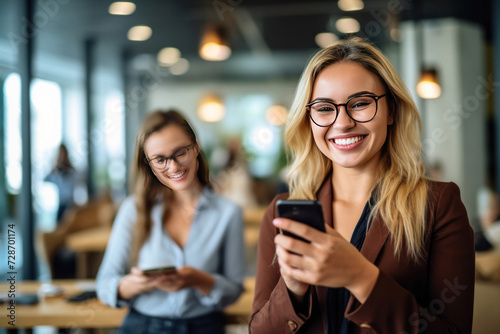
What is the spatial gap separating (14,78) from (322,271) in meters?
2.41

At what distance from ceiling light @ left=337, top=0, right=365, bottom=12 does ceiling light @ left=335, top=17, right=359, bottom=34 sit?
23 cm

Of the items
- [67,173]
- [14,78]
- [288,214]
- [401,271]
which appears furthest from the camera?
[67,173]

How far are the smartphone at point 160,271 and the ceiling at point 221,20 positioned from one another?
9.13 ft

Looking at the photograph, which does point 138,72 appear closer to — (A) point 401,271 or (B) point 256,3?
(B) point 256,3

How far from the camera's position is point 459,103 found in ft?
16.3

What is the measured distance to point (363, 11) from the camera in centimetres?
505

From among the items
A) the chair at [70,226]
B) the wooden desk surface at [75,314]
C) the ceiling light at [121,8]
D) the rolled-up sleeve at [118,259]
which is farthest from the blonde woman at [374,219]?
the ceiling light at [121,8]

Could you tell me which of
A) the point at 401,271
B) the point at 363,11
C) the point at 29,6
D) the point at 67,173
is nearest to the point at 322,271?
the point at 401,271

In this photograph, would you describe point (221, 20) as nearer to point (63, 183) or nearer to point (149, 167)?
point (63, 183)

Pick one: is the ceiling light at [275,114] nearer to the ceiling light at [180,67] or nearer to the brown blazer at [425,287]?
the ceiling light at [180,67]

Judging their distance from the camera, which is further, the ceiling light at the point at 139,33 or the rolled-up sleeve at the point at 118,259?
the ceiling light at the point at 139,33

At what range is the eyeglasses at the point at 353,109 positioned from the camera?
2.30ft

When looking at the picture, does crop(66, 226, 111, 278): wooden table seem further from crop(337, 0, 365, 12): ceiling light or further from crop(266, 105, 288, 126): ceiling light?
crop(266, 105, 288, 126): ceiling light

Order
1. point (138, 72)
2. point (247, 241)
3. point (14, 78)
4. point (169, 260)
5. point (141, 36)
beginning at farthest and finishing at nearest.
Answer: point (138, 72) < point (141, 36) < point (247, 241) < point (14, 78) < point (169, 260)
